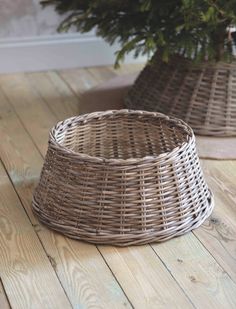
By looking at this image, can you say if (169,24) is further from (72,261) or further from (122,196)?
(72,261)

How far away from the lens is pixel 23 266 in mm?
1565

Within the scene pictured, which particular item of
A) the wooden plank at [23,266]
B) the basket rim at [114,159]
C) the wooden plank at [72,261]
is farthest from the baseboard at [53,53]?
the wooden plank at [23,266]

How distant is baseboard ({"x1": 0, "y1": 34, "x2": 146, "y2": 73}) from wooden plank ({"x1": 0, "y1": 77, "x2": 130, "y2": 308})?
34.0 inches

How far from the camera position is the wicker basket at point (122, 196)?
1.62 m

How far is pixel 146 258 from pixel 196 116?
30.6 inches

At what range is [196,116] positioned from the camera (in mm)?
2238

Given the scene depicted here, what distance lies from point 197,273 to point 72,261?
1.03 ft

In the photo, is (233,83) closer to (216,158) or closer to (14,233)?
(216,158)

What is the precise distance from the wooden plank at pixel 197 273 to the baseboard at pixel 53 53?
1.47 m

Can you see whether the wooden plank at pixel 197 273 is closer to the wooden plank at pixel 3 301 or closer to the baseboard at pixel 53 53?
the wooden plank at pixel 3 301

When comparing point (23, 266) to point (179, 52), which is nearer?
point (23, 266)

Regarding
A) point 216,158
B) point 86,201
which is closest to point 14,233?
point 86,201

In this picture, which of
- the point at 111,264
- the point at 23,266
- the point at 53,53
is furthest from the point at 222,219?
the point at 53,53

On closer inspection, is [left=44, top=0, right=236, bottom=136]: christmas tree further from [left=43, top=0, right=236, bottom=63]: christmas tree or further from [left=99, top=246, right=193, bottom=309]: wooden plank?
[left=99, top=246, right=193, bottom=309]: wooden plank
